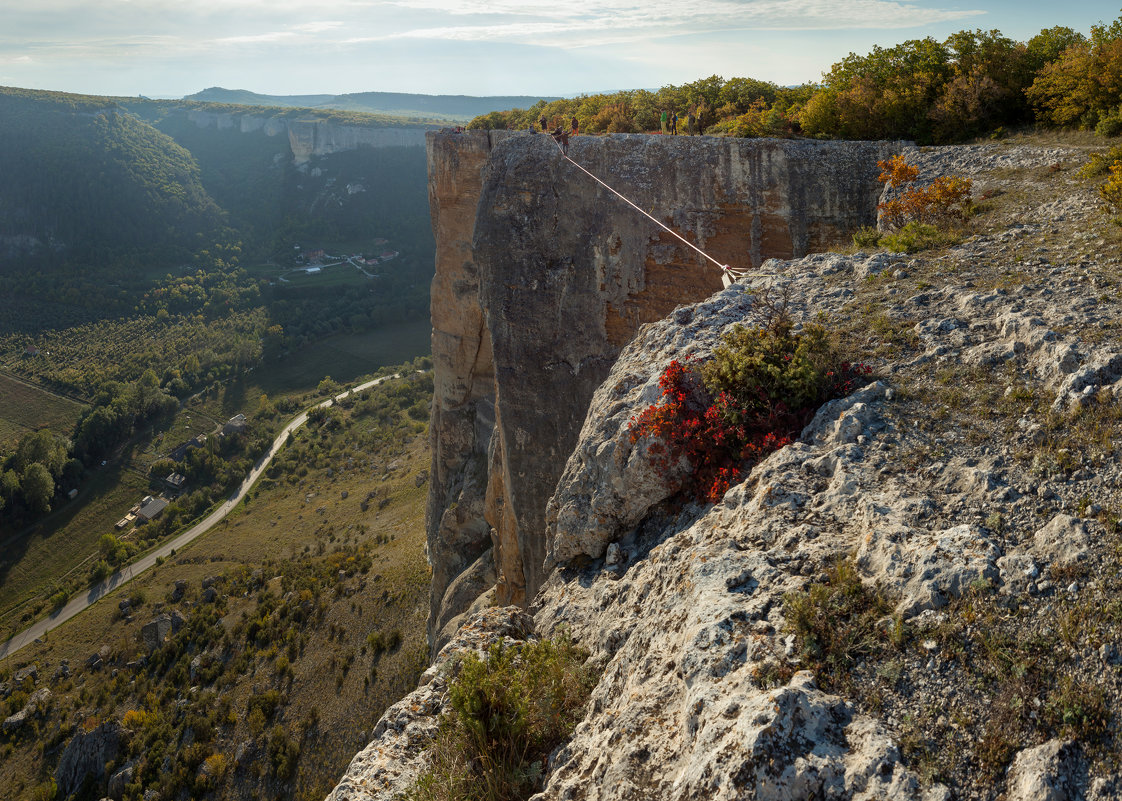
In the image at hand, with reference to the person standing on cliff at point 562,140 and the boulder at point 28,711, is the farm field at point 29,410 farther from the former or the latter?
the person standing on cliff at point 562,140

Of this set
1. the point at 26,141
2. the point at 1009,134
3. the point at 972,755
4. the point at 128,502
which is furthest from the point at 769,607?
the point at 26,141

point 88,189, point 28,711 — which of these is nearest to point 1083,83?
point 28,711

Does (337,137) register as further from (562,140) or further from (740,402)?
(740,402)

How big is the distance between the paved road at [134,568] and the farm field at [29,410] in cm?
1743

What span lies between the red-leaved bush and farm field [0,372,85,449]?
192ft

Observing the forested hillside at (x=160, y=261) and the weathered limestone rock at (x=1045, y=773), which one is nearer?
the weathered limestone rock at (x=1045, y=773)

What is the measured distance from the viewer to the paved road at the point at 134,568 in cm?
3141

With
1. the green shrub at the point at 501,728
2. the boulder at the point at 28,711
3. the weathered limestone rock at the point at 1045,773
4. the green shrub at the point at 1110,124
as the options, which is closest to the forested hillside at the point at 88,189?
the boulder at the point at 28,711

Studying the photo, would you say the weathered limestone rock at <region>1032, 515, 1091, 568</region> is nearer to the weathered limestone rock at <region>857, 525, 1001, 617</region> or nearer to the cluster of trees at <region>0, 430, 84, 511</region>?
the weathered limestone rock at <region>857, 525, 1001, 617</region>

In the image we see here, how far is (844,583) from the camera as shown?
3818 mm

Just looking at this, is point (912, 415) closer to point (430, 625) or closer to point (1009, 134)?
point (1009, 134)

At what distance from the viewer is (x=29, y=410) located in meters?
50.9

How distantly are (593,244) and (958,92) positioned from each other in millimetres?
7861

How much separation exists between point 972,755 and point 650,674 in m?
1.84
